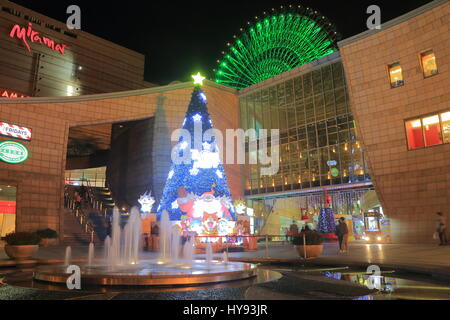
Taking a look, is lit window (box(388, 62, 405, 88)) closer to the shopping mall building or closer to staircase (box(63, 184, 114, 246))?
the shopping mall building

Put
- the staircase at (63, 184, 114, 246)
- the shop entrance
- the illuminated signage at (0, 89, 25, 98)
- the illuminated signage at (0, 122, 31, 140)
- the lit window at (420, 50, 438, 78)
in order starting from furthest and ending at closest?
the illuminated signage at (0, 89, 25, 98), the shop entrance, the staircase at (63, 184, 114, 246), the illuminated signage at (0, 122, 31, 140), the lit window at (420, 50, 438, 78)

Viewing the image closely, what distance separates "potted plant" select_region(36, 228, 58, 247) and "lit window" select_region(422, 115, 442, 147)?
2238 cm

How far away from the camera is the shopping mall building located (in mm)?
19953

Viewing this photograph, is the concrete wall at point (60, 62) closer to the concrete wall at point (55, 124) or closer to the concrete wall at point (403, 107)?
the concrete wall at point (55, 124)

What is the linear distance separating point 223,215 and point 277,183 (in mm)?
14300

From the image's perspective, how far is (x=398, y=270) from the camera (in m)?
9.34

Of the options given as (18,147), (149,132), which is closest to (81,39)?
(149,132)

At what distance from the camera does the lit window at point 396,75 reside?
21.1m

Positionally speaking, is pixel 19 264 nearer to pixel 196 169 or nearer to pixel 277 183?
pixel 196 169

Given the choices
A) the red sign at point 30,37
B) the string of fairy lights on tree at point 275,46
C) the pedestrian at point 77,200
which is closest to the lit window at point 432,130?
the string of fairy lights on tree at point 275,46

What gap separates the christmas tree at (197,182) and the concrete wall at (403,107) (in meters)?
9.69

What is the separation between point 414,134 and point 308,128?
38.5 ft

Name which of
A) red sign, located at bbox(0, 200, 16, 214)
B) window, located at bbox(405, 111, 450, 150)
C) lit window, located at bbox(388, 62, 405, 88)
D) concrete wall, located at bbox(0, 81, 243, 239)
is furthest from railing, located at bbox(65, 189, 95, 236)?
lit window, located at bbox(388, 62, 405, 88)

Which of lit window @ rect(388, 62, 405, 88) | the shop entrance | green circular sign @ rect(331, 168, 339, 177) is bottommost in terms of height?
the shop entrance
